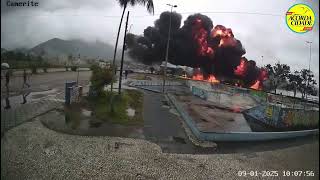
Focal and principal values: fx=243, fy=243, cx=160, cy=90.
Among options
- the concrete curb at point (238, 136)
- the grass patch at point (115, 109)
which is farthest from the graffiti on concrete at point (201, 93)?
the concrete curb at point (238, 136)

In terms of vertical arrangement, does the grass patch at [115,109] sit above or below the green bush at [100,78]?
below

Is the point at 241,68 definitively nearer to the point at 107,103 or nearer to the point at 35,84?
the point at 107,103

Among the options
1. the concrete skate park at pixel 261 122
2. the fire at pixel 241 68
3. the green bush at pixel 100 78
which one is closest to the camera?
the concrete skate park at pixel 261 122

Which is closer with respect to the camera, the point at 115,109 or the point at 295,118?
the point at 115,109

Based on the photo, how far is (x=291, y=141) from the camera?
17.9 m

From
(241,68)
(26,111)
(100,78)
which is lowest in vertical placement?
(26,111)

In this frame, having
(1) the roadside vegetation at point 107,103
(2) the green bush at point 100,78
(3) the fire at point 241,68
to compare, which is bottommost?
(1) the roadside vegetation at point 107,103

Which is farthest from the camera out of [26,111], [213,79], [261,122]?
[213,79]

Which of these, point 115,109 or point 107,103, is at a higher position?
point 107,103
